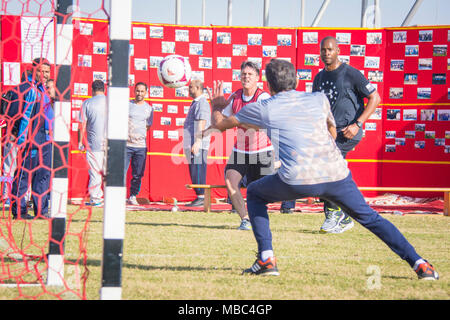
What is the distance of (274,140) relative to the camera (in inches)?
188

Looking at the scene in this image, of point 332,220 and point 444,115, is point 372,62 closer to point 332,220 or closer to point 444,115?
point 444,115

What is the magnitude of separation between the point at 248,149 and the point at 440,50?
22.1ft

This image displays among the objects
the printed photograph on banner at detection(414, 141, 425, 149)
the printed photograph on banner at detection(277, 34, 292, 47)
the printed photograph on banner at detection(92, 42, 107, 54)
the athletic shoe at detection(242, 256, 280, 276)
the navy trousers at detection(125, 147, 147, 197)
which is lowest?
the athletic shoe at detection(242, 256, 280, 276)

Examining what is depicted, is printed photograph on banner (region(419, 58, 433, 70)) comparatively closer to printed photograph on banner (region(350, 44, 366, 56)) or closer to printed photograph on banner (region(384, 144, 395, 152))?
printed photograph on banner (region(350, 44, 366, 56))

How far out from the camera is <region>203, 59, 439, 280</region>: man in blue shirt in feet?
15.4

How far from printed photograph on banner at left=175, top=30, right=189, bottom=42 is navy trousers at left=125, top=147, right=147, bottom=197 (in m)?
2.47

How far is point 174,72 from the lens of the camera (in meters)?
9.84

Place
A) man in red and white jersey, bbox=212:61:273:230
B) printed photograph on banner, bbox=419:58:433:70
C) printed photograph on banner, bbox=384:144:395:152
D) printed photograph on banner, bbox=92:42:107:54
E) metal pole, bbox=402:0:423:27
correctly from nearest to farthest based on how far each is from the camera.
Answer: man in red and white jersey, bbox=212:61:273:230, printed photograph on banner, bbox=92:42:107:54, printed photograph on banner, bbox=419:58:433:70, printed photograph on banner, bbox=384:144:395:152, metal pole, bbox=402:0:423:27

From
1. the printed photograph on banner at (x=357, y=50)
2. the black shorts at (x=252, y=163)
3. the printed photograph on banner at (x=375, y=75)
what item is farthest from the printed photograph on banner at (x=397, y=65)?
the black shorts at (x=252, y=163)

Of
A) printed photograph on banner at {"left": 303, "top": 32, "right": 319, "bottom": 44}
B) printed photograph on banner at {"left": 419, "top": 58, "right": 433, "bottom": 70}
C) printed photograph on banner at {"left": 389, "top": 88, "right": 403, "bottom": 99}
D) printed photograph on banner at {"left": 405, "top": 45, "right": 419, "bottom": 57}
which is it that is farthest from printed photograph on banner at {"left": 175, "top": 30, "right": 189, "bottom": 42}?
printed photograph on banner at {"left": 419, "top": 58, "right": 433, "bottom": 70}

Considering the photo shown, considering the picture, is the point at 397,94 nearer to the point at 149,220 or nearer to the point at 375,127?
the point at 375,127

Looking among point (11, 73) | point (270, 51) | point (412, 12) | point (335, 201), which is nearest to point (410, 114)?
point (270, 51)
